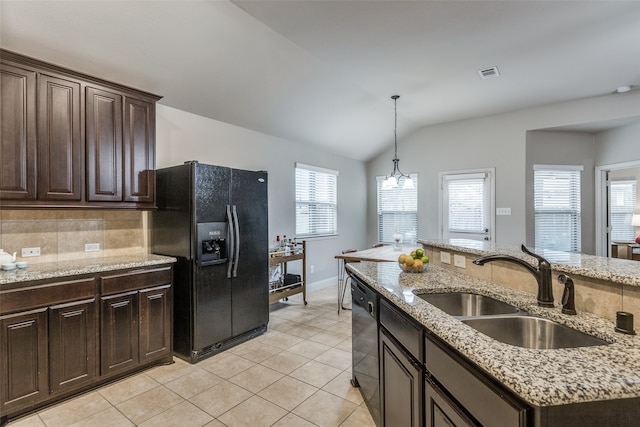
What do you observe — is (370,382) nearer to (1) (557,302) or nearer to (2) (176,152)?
(1) (557,302)

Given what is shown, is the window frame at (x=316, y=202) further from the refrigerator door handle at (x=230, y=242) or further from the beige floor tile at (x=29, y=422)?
the beige floor tile at (x=29, y=422)

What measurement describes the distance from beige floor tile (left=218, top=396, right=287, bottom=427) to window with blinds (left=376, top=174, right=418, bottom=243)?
4.35m

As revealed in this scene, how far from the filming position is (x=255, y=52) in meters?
3.15

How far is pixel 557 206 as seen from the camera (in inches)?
206

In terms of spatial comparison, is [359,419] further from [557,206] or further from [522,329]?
[557,206]

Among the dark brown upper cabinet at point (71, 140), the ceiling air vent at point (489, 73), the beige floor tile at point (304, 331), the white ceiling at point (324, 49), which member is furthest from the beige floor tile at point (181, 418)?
the ceiling air vent at point (489, 73)

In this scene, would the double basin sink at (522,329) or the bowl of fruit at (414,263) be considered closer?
the double basin sink at (522,329)

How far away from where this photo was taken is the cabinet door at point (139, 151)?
9.53 feet

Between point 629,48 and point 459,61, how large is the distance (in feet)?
5.36

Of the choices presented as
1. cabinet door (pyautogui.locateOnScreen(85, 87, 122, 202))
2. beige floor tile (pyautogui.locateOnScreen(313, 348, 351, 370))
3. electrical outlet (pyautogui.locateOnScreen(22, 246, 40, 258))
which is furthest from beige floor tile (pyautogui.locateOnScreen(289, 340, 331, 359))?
electrical outlet (pyautogui.locateOnScreen(22, 246, 40, 258))

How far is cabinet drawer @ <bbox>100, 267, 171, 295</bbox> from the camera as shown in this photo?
2549 millimetres

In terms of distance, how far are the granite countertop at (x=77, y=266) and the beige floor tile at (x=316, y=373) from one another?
152 cm

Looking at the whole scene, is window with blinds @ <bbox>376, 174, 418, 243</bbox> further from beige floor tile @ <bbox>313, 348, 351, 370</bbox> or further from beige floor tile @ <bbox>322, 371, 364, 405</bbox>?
beige floor tile @ <bbox>322, 371, 364, 405</bbox>

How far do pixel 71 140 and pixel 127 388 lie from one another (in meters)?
2.02
